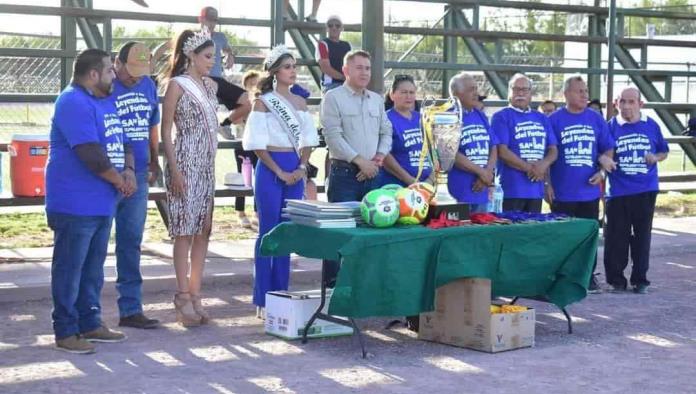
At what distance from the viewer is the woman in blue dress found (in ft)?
28.7

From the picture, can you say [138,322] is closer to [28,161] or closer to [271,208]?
[271,208]

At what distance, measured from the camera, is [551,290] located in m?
8.13

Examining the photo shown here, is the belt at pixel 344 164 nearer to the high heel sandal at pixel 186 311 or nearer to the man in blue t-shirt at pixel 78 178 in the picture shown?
the high heel sandal at pixel 186 311

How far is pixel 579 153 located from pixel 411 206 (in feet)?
9.80

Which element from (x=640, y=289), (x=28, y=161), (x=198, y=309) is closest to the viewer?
(x=198, y=309)

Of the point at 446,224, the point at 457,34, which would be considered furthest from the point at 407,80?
the point at 457,34

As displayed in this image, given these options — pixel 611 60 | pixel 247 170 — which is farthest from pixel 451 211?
pixel 611 60

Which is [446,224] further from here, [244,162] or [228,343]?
[244,162]

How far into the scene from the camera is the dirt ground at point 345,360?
21.1 feet

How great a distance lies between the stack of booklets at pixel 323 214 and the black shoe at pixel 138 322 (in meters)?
1.32

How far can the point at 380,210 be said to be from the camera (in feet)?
24.0

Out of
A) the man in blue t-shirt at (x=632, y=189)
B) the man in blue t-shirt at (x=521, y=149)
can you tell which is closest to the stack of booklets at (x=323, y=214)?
the man in blue t-shirt at (x=521, y=149)

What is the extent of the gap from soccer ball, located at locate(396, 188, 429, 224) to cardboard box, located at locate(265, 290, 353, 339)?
802mm

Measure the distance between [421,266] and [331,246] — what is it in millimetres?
595
